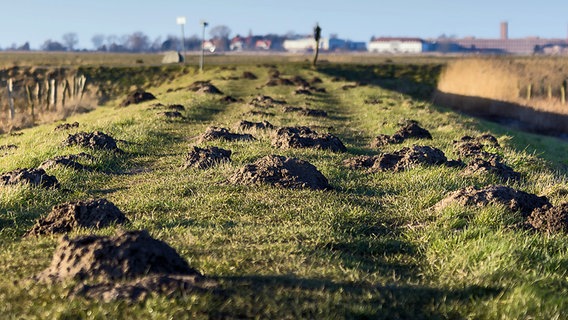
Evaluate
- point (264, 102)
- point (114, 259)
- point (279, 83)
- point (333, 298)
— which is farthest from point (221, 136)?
point (279, 83)

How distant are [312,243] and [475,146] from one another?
897cm

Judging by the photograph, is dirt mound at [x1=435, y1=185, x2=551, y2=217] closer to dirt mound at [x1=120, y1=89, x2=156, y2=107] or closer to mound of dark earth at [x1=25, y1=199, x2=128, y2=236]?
mound of dark earth at [x1=25, y1=199, x2=128, y2=236]

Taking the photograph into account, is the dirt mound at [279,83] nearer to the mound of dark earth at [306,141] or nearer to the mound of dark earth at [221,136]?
the mound of dark earth at [221,136]

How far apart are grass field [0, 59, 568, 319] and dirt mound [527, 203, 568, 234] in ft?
0.70

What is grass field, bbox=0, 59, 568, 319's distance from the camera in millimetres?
5059

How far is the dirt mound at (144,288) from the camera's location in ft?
16.0

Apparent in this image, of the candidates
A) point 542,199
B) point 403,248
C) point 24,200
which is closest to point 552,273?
point 403,248


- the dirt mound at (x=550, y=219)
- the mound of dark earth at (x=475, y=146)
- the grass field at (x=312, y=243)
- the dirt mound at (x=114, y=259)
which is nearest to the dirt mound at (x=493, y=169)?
the grass field at (x=312, y=243)

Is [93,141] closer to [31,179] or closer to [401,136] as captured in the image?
[31,179]

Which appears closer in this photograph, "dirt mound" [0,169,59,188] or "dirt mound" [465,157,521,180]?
"dirt mound" [0,169,59,188]

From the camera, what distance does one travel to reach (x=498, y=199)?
8.41 metres

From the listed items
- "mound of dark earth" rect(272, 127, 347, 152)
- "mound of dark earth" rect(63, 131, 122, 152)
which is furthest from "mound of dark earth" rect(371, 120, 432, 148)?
"mound of dark earth" rect(63, 131, 122, 152)

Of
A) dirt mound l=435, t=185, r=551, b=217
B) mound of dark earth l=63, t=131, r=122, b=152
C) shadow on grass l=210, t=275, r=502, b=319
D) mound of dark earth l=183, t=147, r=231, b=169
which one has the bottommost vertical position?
shadow on grass l=210, t=275, r=502, b=319

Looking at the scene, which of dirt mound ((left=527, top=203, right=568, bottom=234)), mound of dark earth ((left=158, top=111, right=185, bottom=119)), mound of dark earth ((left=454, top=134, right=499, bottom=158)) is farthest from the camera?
mound of dark earth ((left=158, top=111, right=185, bottom=119))
